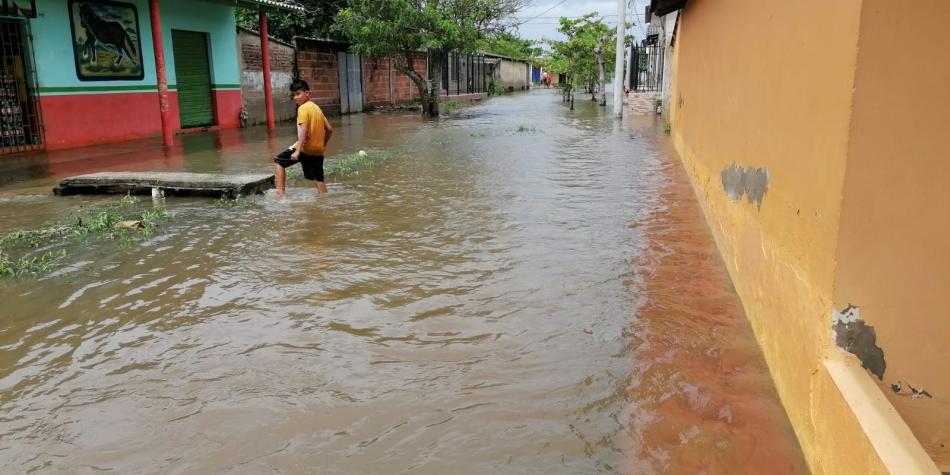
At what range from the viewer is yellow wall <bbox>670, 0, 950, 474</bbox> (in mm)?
2408

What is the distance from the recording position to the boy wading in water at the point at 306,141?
26.7 feet

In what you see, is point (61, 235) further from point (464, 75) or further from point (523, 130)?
point (464, 75)

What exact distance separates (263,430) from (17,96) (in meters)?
12.0

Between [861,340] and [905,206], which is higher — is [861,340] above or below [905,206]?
below

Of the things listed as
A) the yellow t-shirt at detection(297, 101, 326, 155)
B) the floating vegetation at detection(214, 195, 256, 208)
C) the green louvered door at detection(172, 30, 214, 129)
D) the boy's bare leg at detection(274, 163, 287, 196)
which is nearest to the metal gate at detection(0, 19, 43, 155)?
the green louvered door at detection(172, 30, 214, 129)

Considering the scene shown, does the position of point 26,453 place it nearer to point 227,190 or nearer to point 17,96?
point 227,190

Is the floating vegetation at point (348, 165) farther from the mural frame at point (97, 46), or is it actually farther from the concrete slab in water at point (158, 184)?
the mural frame at point (97, 46)

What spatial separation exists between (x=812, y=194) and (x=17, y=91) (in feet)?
44.3

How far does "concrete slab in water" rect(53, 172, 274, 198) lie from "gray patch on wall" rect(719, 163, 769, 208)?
18.0ft

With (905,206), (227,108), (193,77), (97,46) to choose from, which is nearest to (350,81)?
(227,108)

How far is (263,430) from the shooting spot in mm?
3121

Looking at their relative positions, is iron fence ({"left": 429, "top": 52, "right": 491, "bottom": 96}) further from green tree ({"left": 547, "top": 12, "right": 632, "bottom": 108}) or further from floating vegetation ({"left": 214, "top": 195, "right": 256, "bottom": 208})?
floating vegetation ({"left": 214, "top": 195, "right": 256, "bottom": 208})

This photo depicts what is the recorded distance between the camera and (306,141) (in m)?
8.27

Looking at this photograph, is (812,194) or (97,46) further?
(97,46)
